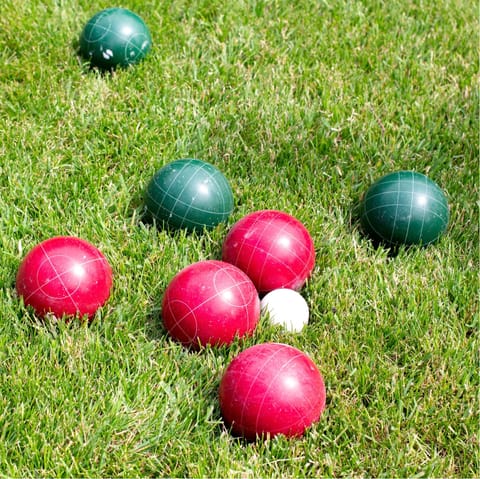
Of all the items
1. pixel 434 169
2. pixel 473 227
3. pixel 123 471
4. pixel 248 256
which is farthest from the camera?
pixel 434 169

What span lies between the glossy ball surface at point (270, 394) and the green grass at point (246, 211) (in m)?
0.08

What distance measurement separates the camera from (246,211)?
14.1ft

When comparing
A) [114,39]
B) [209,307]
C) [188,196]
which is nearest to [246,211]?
[188,196]

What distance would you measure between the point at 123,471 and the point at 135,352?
59cm

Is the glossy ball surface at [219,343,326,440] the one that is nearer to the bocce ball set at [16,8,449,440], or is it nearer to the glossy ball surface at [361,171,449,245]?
the bocce ball set at [16,8,449,440]

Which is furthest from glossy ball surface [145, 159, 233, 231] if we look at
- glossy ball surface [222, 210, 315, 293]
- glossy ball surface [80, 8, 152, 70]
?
glossy ball surface [80, 8, 152, 70]

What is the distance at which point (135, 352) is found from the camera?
3.42m

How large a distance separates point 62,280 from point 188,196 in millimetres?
859

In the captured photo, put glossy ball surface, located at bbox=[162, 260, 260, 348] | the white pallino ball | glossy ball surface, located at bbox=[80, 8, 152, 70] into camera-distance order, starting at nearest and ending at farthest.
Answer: glossy ball surface, located at bbox=[162, 260, 260, 348] → the white pallino ball → glossy ball surface, located at bbox=[80, 8, 152, 70]

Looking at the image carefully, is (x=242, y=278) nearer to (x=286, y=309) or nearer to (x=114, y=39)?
(x=286, y=309)

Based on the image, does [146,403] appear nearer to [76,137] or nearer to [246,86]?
[76,137]

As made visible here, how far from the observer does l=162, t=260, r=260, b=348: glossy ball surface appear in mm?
3361

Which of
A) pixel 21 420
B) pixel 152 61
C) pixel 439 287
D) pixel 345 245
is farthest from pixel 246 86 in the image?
pixel 21 420

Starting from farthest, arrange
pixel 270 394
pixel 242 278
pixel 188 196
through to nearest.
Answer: pixel 188 196, pixel 242 278, pixel 270 394
